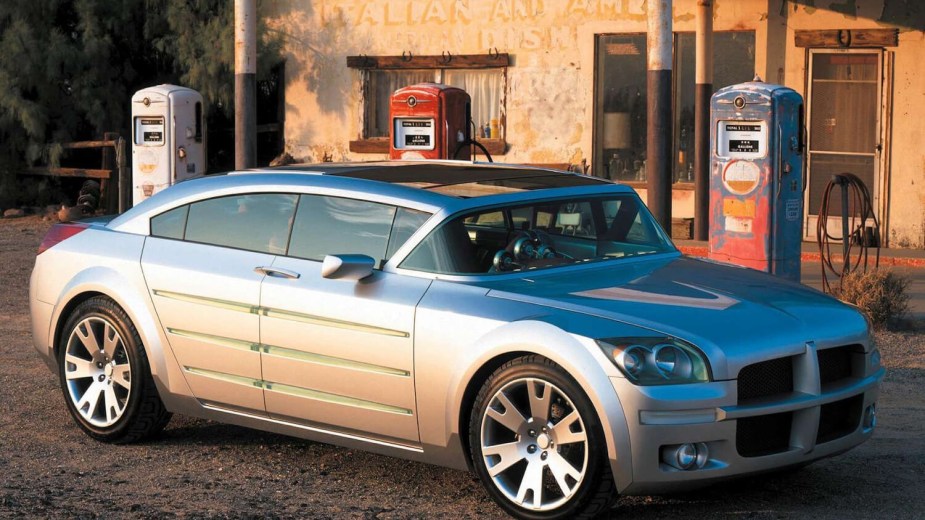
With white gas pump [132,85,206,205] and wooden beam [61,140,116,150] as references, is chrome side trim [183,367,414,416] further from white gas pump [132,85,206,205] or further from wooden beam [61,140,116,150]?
wooden beam [61,140,116,150]

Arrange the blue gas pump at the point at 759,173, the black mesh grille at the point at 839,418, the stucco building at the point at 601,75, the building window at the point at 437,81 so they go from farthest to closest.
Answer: the building window at the point at 437,81, the stucco building at the point at 601,75, the blue gas pump at the point at 759,173, the black mesh grille at the point at 839,418

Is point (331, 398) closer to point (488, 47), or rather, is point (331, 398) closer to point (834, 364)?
point (834, 364)

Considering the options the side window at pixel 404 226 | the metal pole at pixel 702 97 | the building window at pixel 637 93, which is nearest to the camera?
the side window at pixel 404 226

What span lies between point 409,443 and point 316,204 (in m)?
1.32

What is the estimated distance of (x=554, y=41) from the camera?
18.0 metres

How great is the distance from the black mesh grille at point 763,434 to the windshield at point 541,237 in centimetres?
130

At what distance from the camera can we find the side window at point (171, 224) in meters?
7.14

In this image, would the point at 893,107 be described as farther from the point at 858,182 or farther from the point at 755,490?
the point at 755,490

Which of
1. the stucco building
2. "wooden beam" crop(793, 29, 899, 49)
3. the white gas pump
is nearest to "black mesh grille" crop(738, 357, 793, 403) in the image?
the white gas pump

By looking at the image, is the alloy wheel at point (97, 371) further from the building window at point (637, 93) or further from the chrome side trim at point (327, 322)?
the building window at point (637, 93)

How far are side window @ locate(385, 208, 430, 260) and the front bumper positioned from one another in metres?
1.39

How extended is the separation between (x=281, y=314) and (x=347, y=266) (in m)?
0.53

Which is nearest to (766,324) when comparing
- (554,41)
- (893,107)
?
(893,107)

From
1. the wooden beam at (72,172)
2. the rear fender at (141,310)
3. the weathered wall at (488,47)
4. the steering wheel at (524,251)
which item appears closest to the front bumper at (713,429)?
the steering wheel at (524,251)
